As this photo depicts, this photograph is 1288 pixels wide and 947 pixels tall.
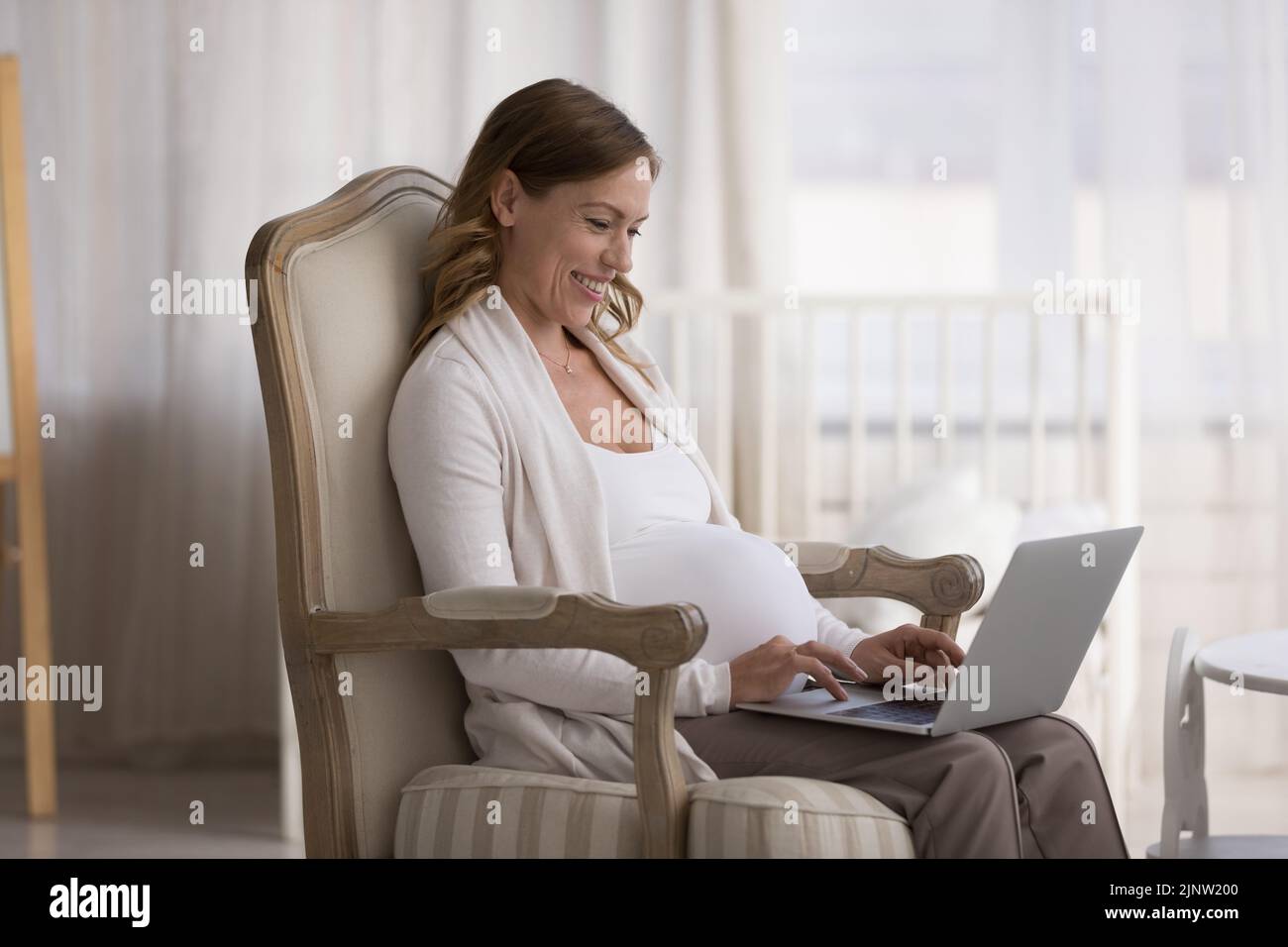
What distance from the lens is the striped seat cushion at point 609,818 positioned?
111cm

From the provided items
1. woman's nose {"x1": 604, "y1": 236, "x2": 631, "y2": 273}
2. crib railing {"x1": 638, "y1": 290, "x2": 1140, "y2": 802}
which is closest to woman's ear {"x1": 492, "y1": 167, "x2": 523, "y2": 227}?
woman's nose {"x1": 604, "y1": 236, "x2": 631, "y2": 273}

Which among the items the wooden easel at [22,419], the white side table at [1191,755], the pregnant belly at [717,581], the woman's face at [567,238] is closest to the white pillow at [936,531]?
the white side table at [1191,755]

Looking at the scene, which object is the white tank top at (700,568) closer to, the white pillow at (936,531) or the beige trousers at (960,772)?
the beige trousers at (960,772)

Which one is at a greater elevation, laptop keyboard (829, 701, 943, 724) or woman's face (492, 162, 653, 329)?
woman's face (492, 162, 653, 329)

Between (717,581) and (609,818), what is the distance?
10.8 inches

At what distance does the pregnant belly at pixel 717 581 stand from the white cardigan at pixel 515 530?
0.04 metres

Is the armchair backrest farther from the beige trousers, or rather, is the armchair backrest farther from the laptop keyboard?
the laptop keyboard

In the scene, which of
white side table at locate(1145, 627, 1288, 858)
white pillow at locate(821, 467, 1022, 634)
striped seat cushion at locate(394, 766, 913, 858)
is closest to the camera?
striped seat cushion at locate(394, 766, 913, 858)

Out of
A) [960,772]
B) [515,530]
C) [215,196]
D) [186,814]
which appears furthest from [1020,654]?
[215,196]

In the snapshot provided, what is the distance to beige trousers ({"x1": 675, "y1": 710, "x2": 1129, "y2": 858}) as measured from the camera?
116 cm

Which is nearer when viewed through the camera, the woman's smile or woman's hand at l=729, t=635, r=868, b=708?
woman's hand at l=729, t=635, r=868, b=708

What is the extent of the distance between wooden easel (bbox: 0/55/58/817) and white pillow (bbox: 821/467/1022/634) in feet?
4.93
